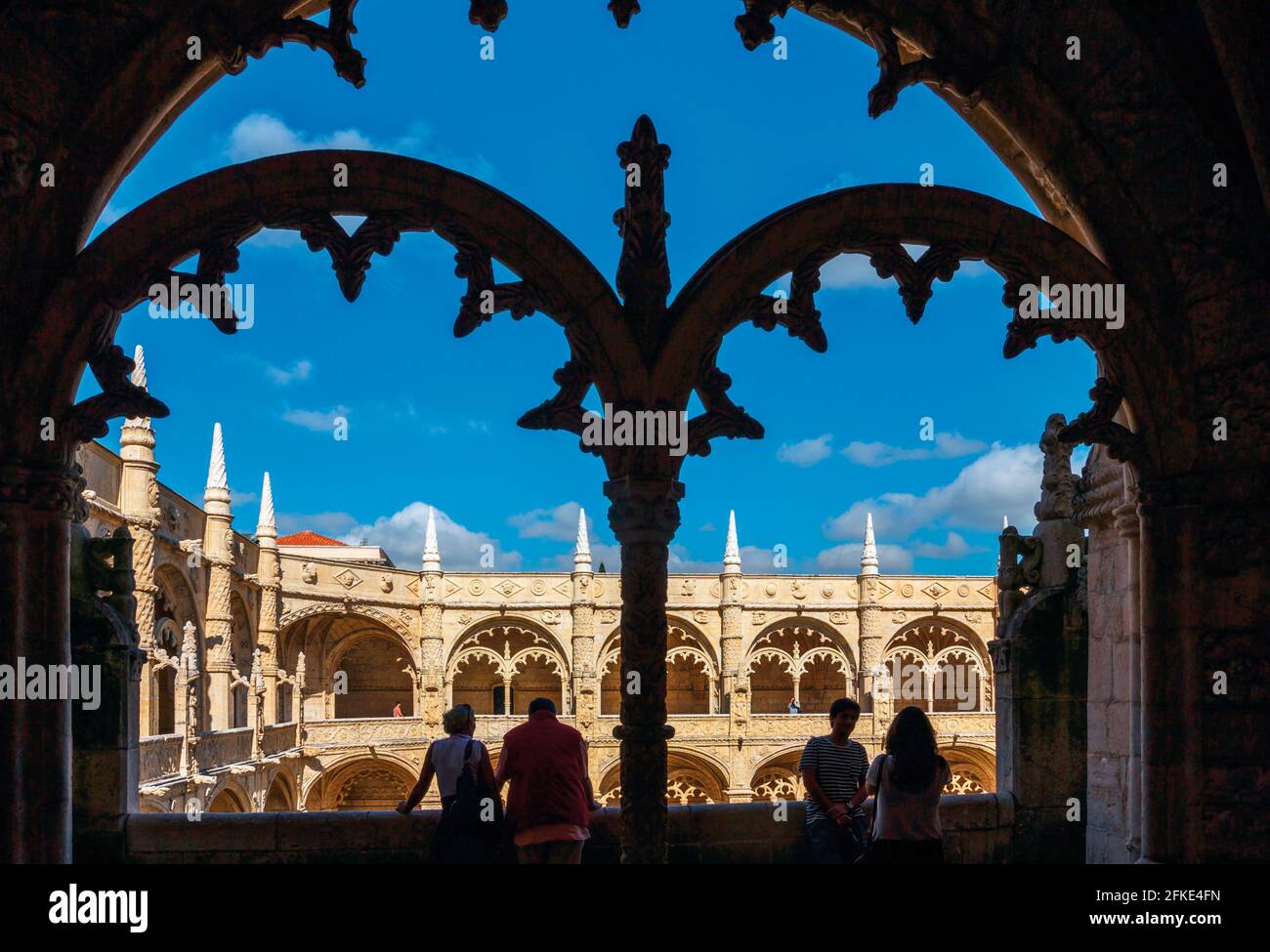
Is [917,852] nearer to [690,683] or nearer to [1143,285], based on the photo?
[1143,285]

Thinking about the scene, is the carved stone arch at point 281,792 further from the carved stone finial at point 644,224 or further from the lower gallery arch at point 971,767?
the carved stone finial at point 644,224

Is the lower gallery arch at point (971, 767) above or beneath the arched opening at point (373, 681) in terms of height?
beneath

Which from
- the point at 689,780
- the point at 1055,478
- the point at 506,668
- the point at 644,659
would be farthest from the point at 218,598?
the point at 644,659

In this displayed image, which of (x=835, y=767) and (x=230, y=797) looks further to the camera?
(x=230, y=797)

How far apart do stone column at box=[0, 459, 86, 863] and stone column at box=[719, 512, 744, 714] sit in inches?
887

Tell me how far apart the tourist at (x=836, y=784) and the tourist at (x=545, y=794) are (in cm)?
78

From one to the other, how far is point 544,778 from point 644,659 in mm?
666

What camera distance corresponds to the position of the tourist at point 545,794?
10.6ft

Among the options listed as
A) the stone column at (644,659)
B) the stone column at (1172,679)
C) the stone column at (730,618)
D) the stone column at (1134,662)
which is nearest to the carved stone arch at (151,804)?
the stone column at (644,659)

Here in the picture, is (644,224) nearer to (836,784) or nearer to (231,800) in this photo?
(836,784)

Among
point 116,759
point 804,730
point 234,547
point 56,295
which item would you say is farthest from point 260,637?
point 56,295

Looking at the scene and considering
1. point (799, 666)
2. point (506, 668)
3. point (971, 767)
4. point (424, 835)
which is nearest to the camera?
point (424, 835)

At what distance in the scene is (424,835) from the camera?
13.1 ft
